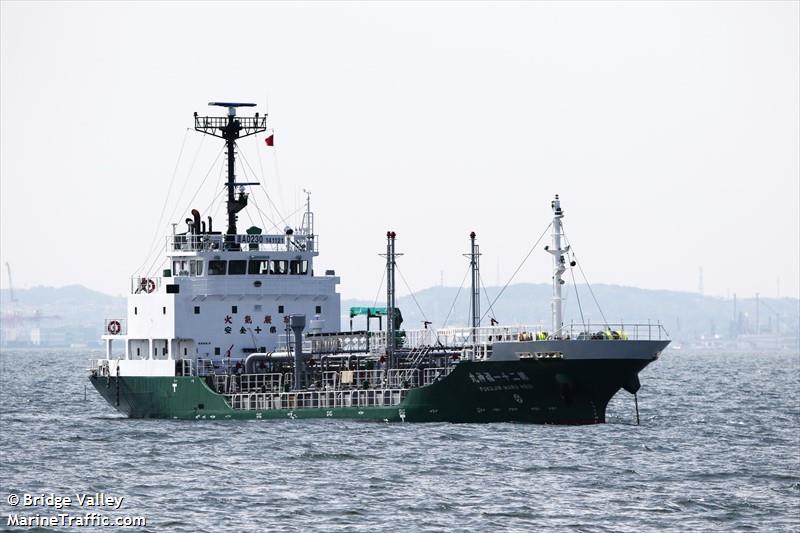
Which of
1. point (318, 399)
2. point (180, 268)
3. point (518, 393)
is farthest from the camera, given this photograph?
point (180, 268)

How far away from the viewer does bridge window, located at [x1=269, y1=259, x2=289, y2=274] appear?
7369cm

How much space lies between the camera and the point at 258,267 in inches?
2889

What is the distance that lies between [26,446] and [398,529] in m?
26.7

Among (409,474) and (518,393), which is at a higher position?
(518,393)

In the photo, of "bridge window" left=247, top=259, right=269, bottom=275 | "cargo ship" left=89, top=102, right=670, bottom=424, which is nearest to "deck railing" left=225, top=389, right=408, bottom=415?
"cargo ship" left=89, top=102, right=670, bottom=424

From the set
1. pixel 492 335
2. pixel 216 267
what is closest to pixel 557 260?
pixel 492 335

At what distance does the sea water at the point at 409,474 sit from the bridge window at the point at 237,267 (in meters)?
7.41

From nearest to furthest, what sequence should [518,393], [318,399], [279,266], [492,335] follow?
[518,393], [492,335], [318,399], [279,266]

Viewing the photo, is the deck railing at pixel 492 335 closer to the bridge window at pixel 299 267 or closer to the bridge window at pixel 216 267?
the bridge window at pixel 299 267

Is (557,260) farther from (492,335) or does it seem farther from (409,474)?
(409,474)

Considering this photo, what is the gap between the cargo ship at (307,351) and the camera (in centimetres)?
6375

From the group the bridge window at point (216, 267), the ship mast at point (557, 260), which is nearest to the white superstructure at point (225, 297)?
the bridge window at point (216, 267)

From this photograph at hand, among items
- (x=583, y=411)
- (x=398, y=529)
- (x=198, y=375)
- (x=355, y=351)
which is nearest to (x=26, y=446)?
(x=198, y=375)

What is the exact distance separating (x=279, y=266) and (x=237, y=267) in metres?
1.97
